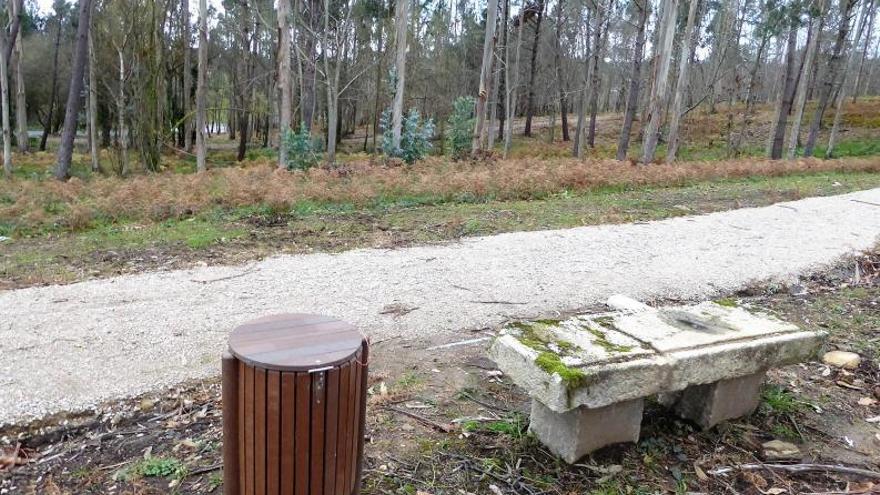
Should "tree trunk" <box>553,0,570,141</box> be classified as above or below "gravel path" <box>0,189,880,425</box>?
above

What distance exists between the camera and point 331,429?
218 cm

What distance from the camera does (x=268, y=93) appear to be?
1303 inches

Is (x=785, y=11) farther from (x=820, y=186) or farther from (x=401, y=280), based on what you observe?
(x=401, y=280)

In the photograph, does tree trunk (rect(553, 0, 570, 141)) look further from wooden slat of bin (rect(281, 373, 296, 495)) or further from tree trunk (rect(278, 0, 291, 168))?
wooden slat of bin (rect(281, 373, 296, 495))

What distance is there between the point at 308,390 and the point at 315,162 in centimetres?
1457

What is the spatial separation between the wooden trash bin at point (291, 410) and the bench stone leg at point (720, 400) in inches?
77.6

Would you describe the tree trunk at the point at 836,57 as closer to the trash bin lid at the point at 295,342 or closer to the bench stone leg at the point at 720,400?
the bench stone leg at the point at 720,400

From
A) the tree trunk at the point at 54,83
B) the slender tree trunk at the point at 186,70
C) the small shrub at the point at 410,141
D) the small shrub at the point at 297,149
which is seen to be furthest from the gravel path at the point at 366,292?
the tree trunk at the point at 54,83

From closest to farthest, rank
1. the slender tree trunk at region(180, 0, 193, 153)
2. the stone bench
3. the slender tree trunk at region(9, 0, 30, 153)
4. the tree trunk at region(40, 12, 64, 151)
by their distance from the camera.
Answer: the stone bench < the slender tree trunk at region(180, 0, 193, 153) < the slender tree trunk at region(9, 0, 30, 153) < the tree trunk at region(40, 12, 64, 151)

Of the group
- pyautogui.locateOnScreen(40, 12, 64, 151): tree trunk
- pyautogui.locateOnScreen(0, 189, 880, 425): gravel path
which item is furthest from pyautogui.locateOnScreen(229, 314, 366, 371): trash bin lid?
pyautogui.locateOnScreen(40, 12, 64, 151): tree trunk

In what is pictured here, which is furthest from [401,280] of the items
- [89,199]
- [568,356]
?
[89,199]

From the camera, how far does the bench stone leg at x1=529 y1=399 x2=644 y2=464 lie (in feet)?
9.20

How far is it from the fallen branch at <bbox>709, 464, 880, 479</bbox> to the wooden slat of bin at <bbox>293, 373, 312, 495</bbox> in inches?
79.6

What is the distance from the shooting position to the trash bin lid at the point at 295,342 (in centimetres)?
209
